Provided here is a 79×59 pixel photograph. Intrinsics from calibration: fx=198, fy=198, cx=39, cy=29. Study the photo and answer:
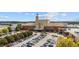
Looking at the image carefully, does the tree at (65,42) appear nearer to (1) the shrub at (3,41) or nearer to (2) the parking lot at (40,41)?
(2) the parking lot at (40,41)

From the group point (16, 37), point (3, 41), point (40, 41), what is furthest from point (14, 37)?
point (40, 41)

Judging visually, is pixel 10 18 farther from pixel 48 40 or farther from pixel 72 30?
pixel 72 30

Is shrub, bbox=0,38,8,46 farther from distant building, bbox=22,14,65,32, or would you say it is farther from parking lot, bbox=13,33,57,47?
distant building, bbox=22,14,65,32

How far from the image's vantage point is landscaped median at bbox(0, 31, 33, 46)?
2.18 metres

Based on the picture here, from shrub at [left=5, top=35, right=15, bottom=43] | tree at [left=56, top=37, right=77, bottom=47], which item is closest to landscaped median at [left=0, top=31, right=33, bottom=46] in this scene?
shrub at [left=5, top=35, right=15, bottom=43]

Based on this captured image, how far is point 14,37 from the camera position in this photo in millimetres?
2188

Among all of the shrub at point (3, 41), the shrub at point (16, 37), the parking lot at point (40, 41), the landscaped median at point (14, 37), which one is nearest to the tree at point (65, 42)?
the parking lot at point (40, 41)

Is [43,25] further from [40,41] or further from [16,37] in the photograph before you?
[16,37]

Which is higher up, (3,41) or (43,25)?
(43,25)

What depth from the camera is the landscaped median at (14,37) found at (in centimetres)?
218

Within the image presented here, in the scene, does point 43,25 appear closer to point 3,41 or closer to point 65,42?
point 65,42

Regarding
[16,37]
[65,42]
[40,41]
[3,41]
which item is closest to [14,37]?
[16,37]

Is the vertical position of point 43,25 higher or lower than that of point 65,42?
higher
